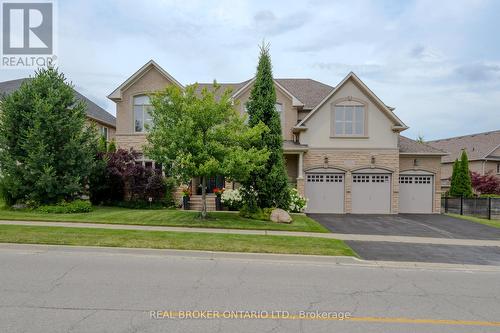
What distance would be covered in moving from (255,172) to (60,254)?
8.85m

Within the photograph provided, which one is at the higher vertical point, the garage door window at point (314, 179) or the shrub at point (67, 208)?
the garage door window at point (314, 179)

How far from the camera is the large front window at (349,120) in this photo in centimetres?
2133

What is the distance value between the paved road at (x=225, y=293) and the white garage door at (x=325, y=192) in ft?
42.1

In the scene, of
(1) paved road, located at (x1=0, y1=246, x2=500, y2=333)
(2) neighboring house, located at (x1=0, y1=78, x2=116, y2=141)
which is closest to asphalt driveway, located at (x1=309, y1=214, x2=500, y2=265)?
(1) paved road, located at (x1=0, y1=246, x2=500, y2=333)

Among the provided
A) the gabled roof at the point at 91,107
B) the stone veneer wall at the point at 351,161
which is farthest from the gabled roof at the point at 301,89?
the gabled roof at the point at 91,107

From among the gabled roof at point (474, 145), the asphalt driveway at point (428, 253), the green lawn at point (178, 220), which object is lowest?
the asphalt driveway at point (428, 253)

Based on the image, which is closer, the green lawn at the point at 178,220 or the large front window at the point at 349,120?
the green lawn at the point at 178,220

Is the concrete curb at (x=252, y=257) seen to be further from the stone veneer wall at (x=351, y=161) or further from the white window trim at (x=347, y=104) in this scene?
the white window trim at (x=347, y=104)

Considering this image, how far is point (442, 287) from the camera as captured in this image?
6.69 m

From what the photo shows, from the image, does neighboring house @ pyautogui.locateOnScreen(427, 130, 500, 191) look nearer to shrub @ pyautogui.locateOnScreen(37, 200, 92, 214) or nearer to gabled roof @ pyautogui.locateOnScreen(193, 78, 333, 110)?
gabled roof @ pyautogui.locateOnScreen(193, 78, 333, 110)

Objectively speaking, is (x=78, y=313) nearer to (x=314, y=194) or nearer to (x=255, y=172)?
(x=255, y=172)

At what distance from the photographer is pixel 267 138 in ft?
51.8

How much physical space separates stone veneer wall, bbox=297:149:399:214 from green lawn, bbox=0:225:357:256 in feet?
35.3

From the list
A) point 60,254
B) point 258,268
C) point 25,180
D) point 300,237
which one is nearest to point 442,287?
point 258,268
